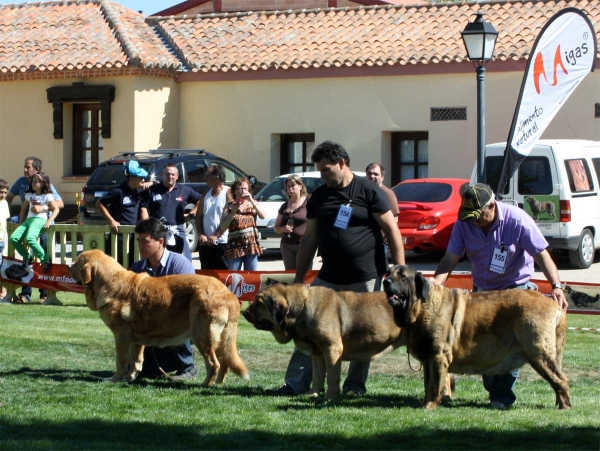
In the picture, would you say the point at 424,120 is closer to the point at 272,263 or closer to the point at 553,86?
the point at 272,263

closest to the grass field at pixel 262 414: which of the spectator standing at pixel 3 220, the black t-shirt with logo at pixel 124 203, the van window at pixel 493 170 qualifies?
the black t-shirt with logo at pixel 124 203

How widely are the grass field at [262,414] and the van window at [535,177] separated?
9068 mm

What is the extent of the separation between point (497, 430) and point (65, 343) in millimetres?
5527

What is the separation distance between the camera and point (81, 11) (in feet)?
98.0

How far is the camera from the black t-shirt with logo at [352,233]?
786 centimetres

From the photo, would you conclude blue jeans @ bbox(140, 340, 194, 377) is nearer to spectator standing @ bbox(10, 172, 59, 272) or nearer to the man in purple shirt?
the man in purple shirt

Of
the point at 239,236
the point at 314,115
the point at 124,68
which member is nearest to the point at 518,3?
the point at 314,115

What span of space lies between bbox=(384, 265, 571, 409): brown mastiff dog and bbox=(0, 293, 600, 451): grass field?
0.31 meters

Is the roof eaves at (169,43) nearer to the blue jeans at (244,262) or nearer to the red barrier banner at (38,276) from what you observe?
the red barrier banner at (38,276)

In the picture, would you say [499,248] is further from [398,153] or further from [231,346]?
[398,153]

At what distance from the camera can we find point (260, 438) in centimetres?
657

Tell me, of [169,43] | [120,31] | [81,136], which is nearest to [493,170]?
[169,43]

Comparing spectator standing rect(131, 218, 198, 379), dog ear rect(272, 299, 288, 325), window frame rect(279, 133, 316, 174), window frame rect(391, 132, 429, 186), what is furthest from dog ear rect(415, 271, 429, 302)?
window frame rect(279, 133, 316, 174)

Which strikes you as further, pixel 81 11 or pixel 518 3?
pixel 81 11
